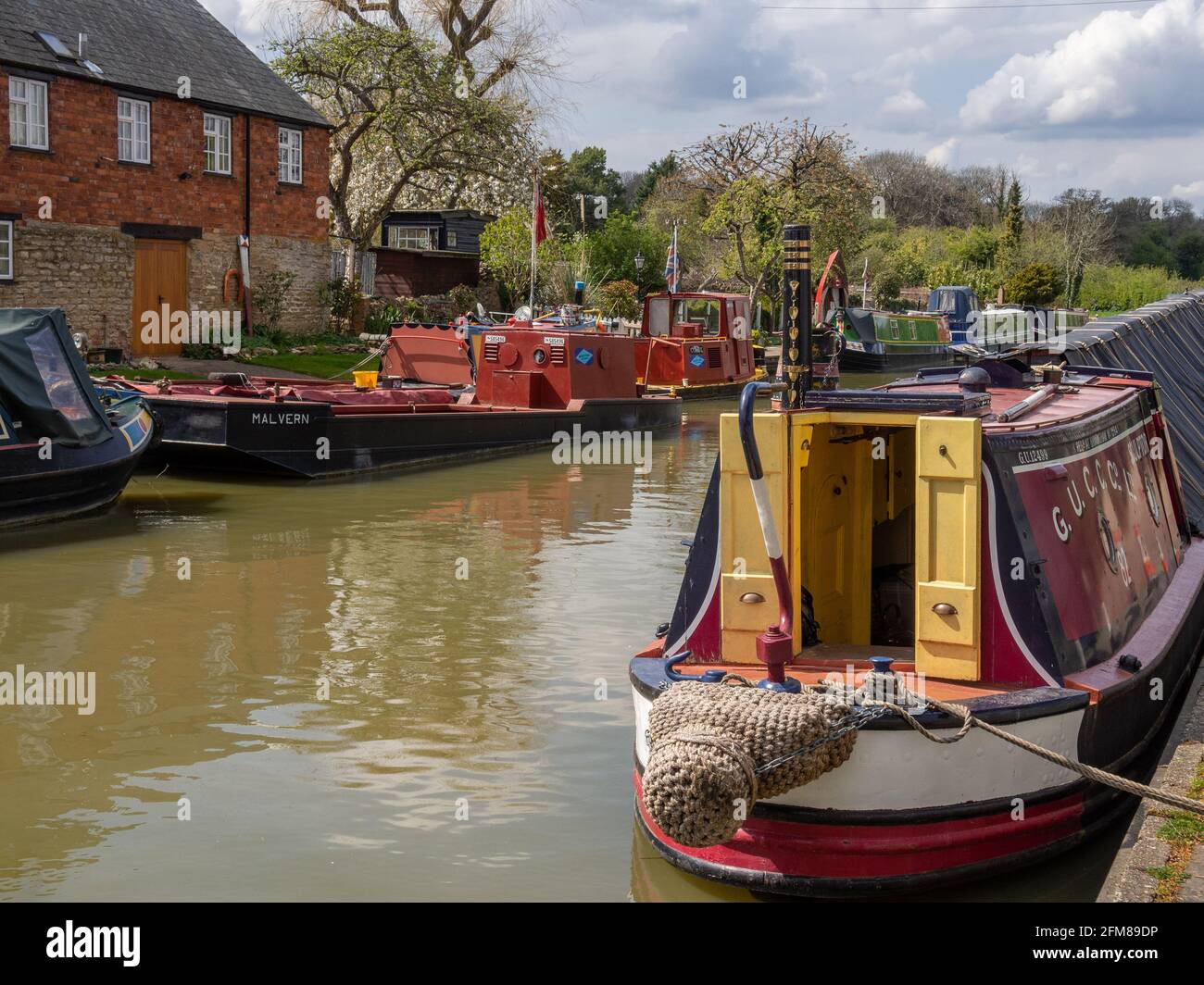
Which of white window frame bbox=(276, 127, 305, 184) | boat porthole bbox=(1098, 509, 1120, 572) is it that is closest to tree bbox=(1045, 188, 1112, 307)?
white window frame bbox=(276, 127, 305, 184)

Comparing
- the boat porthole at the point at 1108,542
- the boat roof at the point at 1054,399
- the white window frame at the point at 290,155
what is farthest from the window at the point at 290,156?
the boat porthole at the point at 1108,542

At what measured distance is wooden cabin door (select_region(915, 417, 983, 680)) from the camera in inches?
244

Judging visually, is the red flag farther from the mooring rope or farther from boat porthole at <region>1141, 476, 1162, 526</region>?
the mooring rope

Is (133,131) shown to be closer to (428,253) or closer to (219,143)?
(219,143)

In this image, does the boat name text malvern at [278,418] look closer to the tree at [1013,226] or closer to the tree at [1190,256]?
the tree at [1013,226]

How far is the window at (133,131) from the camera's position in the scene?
27484mm

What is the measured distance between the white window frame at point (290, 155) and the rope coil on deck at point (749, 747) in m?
28.3

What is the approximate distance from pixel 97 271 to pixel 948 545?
24.0 metres

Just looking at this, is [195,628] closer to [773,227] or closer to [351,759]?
[351,759]

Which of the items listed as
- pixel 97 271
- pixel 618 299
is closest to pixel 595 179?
pixel 618 299

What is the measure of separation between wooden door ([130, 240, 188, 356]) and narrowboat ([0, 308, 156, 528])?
1276 centimetres

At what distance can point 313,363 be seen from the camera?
29.6 meters

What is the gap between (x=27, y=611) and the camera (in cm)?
1137
